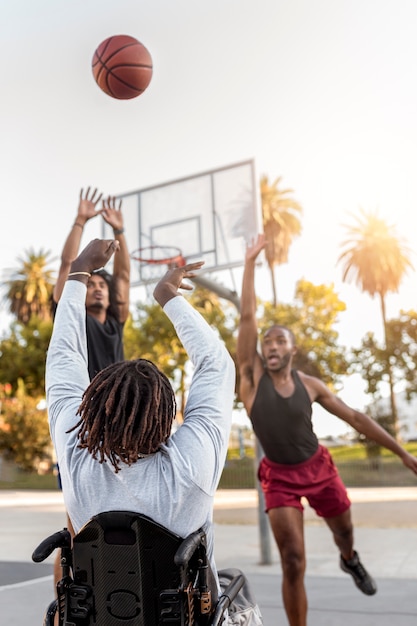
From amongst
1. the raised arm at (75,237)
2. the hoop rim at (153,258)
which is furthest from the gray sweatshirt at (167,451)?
the hoop rim at (153,258)

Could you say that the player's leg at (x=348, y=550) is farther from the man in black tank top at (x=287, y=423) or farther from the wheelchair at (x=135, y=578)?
the wheelchair at (x=135, y=578)

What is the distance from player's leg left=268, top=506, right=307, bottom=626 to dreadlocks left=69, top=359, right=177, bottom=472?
2.23 metres

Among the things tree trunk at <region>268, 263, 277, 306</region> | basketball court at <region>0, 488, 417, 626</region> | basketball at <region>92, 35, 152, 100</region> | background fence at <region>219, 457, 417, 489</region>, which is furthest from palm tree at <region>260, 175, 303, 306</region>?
basketball at <region>92, 35, 152, 100</region>

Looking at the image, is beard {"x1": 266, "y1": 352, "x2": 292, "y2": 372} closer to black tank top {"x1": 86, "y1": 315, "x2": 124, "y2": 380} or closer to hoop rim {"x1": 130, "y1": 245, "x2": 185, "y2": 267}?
black tank top {"x1": 86, "y1": 315, "x2": 124, "y2": 380}

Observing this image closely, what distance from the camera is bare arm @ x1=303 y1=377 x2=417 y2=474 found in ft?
14.1

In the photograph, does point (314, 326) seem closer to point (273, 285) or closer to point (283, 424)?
point (273, 285)

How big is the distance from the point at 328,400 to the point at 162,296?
2.49 m

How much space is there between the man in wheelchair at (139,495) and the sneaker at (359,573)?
9.58ft

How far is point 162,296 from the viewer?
7.18ft

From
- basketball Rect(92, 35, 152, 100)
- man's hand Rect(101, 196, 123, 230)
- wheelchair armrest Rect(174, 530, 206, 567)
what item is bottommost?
wheelchair armrest Rect(174, 530, 206, 567)

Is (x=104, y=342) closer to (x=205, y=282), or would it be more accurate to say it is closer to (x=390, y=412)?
(x=205, y=282)

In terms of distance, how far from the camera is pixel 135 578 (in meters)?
1.77

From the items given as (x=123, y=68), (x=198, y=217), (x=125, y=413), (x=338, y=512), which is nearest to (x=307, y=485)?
(x=338, y=512)

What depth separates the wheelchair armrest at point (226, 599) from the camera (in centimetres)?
181
